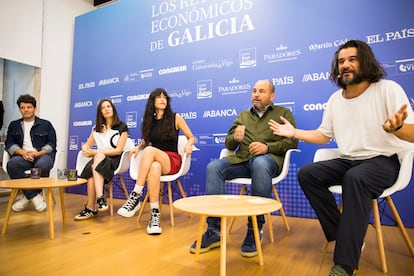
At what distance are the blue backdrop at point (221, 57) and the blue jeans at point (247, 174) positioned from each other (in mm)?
879

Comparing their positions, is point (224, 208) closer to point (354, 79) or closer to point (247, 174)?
point (247, 174)

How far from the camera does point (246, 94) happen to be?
10.1ft

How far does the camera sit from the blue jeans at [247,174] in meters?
1.86

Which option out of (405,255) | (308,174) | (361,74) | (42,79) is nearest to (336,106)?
(361,74)

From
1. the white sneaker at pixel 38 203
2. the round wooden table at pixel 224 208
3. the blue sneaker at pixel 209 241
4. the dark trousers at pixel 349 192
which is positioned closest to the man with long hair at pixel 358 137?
the dark trousers at pixel 349 192

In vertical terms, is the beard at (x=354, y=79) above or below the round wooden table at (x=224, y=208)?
above

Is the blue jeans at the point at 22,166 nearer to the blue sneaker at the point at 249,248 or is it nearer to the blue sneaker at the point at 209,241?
the blue sneaker at the point at 209,241

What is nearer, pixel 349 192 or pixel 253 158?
pixel 349 192

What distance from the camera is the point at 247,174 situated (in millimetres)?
2168

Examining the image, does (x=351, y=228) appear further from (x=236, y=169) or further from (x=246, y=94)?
(x=246, y=94)

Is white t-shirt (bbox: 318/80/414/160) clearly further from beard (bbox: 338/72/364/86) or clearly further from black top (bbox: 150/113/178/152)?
black top (bbox: 150/113/178/152)

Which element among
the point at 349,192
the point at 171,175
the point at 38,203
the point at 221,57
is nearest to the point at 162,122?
the point at 171,175

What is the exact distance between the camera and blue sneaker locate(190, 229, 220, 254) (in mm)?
1757

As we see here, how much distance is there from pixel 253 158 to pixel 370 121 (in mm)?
803
